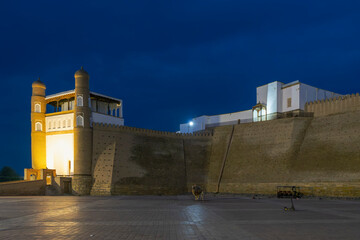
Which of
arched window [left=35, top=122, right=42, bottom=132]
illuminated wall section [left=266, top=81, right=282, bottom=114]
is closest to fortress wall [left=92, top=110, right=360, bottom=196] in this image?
illuminated wall section [left=266, top=81, right=282, bottom=114]

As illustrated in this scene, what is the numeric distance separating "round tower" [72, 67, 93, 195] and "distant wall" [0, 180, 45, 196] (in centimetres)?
345

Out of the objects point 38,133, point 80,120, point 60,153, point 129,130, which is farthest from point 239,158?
point 38,133

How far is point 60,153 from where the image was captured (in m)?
35.2

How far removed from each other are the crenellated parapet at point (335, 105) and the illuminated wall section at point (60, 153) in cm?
2833

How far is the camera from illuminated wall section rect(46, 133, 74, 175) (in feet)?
112

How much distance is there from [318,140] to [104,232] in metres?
26.9

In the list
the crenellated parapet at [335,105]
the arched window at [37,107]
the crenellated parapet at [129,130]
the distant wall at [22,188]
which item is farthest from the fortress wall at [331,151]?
the arched window at [37,107]

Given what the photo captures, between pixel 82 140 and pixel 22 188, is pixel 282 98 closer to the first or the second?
pixel 82 140

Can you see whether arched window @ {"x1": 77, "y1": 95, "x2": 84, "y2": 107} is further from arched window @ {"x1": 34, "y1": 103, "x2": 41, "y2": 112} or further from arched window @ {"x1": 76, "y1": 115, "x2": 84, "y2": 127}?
arched window @ {"x1": 34, "y1": 103, "x2": 41, "y2": 112}

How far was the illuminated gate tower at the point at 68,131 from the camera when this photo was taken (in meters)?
32.8

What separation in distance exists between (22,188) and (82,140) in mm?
7585

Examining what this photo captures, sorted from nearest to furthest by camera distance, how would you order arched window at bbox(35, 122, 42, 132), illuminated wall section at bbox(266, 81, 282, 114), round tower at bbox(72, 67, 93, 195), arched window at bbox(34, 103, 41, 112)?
round tower at bbox(72, 67, 93, 195), arched window at bbox(35, 122, 42, 132), arched window at bbox(34, 103, 41, 112), illuminated wall section at bbox(266, 81, 282, 114)

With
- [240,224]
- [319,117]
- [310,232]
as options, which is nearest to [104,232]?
[240,224]

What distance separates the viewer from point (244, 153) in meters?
35.6
